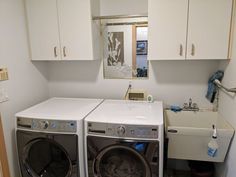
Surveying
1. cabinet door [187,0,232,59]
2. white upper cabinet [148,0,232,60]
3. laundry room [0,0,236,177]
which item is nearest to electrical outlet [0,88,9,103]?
laundry room [0,0,236,177]

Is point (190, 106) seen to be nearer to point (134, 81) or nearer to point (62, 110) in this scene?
point (134, 81)

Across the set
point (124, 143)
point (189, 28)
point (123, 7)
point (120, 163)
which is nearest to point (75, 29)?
point (123, 7)

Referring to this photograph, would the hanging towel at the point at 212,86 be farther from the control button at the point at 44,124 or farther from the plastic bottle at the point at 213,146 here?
the control button at the point at 44,124

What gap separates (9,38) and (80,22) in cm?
71

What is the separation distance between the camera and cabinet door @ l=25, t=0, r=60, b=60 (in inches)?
82.9

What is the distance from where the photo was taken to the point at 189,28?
1.88 m

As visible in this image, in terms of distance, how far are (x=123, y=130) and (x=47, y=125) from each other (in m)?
0.69

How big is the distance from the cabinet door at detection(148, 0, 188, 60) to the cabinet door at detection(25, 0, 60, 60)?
100cm

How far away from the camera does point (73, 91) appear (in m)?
2.64

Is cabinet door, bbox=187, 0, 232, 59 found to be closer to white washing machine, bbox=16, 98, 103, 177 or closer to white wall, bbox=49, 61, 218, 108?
white wall, bbox=49, 61, 218, 108

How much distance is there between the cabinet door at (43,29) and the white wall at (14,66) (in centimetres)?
8

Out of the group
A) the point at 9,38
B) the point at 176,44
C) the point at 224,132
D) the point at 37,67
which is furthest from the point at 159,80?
the point at 9,38

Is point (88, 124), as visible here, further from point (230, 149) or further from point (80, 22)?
point (230, 149)

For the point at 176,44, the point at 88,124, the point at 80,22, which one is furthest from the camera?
the point at 80,22
